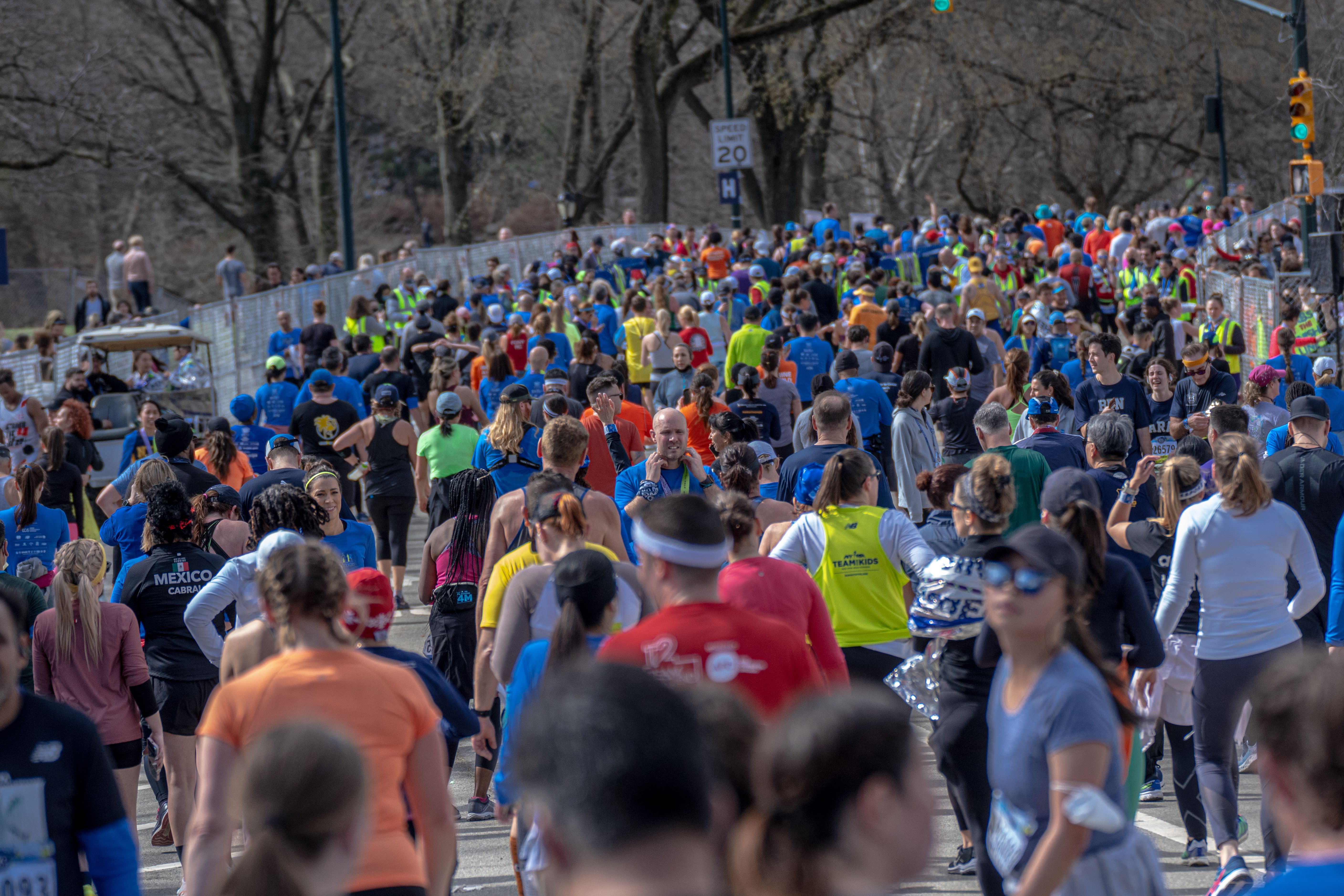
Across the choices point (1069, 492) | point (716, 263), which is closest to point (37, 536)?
point (1069, 492)

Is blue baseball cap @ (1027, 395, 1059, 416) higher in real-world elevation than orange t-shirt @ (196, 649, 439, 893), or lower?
higher

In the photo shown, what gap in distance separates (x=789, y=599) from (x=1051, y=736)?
4.71 feet

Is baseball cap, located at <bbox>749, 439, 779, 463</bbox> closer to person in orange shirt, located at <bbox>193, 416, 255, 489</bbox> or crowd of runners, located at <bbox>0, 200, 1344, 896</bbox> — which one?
crowd of runners, located at <bbox>0, 200, 1344, 896</bbox>

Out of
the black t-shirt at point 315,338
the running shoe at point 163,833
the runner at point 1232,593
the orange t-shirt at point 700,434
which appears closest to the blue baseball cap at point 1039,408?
the orange t-shirt at point 700,434

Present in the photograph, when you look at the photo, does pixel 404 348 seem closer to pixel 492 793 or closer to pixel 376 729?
pixel 492 793

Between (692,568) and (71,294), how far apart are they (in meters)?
32.4

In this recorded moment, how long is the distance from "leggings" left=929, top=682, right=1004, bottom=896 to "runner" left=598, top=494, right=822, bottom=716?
2.68 ft

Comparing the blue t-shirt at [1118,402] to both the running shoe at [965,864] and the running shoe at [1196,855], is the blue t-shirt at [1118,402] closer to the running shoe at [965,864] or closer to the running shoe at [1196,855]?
the running shoe at [1196,855]

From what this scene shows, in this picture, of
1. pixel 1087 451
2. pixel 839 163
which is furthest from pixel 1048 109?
pixel 1087 451

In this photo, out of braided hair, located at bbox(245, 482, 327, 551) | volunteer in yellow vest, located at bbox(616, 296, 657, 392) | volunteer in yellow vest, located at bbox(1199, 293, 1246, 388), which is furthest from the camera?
volunteer in yellow vest, located at bbox(616, 296, 657, 392)

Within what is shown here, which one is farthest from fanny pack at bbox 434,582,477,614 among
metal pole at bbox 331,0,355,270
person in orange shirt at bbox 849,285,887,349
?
metal pole at bbox 331,0,355,270

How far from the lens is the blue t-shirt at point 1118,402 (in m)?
10.2

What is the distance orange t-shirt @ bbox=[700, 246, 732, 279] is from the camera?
2467cm

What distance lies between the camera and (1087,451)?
7465 mm
